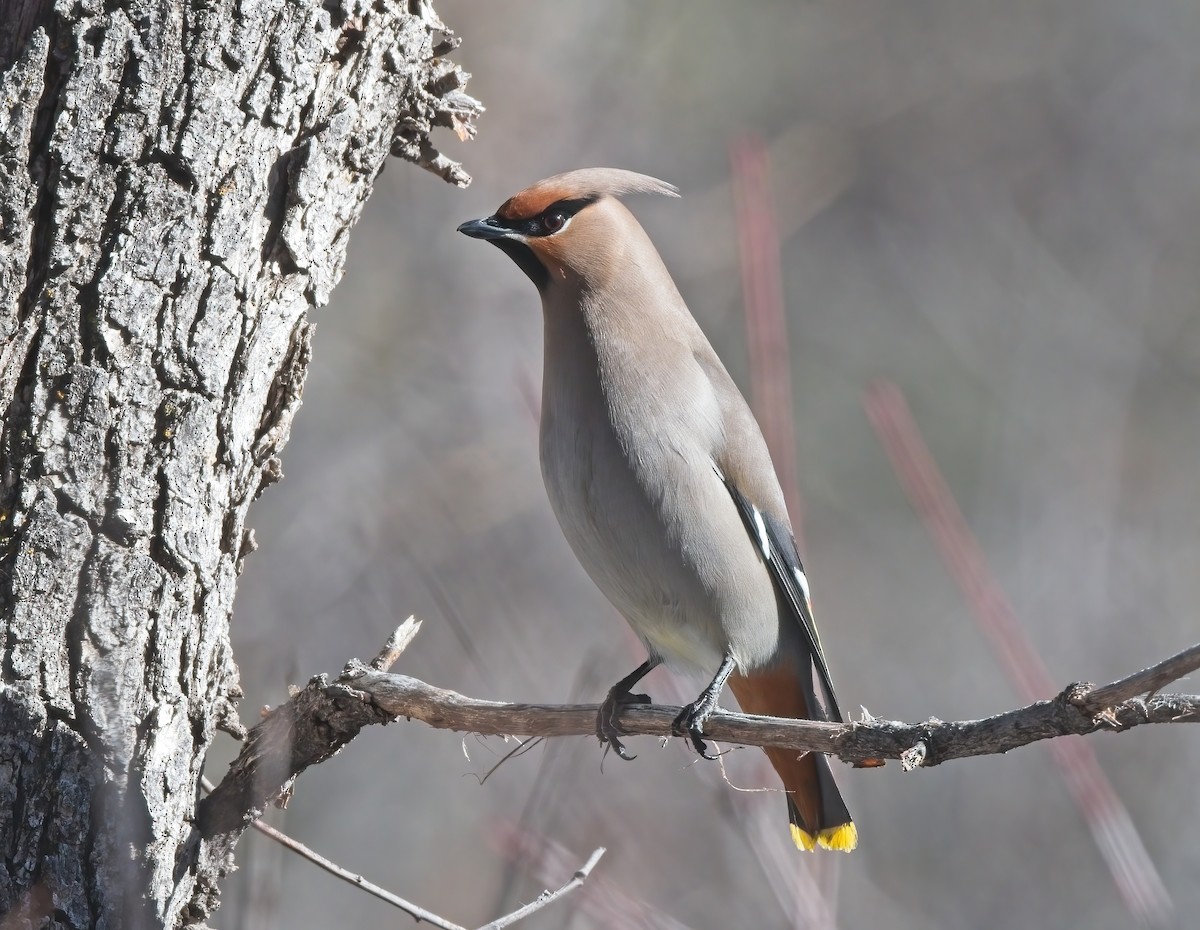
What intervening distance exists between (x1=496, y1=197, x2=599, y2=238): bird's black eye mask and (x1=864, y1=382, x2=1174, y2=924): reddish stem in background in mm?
857

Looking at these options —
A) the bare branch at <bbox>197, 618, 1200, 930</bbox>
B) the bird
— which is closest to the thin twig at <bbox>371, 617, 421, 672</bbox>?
the bare branch at <bbox>197, 618, 1200, 930</bbox>

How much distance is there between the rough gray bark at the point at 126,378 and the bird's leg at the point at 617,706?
852 millimetres

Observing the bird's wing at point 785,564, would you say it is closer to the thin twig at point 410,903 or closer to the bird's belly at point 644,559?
the bird's belly at point 644,559

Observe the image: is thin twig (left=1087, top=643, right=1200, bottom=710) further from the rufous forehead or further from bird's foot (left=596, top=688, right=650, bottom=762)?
the rufous forehead

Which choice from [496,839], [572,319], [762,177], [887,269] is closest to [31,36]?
[572,319]

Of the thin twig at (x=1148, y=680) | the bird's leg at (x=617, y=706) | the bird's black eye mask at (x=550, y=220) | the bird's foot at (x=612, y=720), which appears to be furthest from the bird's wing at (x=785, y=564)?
the thin twig at (x=1148, y=680)

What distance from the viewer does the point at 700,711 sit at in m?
3.06

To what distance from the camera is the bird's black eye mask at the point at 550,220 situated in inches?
126

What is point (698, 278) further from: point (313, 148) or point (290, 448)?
point (313, 148)

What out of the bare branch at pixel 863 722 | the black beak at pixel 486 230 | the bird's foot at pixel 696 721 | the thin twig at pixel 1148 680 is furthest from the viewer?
the black beak at pixel 486 230

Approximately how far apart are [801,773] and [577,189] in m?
1.58

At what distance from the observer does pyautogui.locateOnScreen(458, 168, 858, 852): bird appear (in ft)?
9.91

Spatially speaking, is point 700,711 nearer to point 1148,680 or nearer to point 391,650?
point 391,650

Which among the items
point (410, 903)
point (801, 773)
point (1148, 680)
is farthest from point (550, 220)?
point (1148, 680)
